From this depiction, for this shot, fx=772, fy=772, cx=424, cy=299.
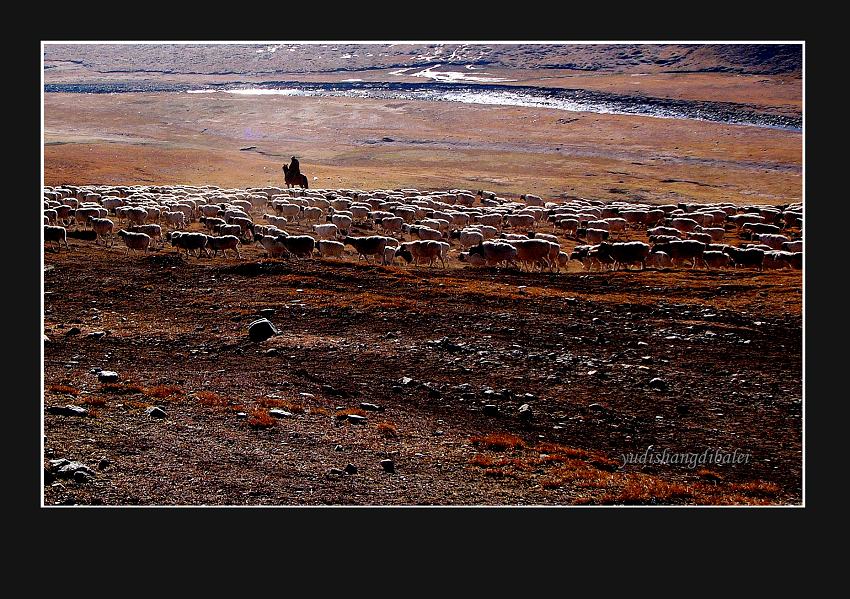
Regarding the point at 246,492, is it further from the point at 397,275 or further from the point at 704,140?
the point at 704,140

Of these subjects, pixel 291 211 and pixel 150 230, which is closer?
pixel 150 230

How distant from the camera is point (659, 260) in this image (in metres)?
18.6

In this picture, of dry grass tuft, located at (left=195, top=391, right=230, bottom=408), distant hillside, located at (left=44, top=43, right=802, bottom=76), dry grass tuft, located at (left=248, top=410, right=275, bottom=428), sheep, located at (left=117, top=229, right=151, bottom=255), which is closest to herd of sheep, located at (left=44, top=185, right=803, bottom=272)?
sheep, located at (left=117, top=229, right=151, bottom=255)

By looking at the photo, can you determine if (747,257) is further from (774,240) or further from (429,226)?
(429,226)

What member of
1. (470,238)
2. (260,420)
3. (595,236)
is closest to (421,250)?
(470,238)

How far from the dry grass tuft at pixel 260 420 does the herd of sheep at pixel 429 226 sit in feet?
27.7

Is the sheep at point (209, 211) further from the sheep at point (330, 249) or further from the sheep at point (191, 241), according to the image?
the sheep at point (330, 249)

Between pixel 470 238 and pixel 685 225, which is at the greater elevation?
pixel 685 225

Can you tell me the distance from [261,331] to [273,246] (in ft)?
22.6

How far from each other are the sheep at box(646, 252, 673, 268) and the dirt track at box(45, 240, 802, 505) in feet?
13.8

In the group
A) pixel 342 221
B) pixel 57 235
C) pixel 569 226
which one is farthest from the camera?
pixel 569 226

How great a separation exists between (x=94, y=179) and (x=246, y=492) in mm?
16517

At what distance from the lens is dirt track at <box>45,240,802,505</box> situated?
26.9 feet

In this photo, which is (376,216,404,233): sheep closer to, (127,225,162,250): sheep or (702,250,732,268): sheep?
(127,225,162,250): sheep
